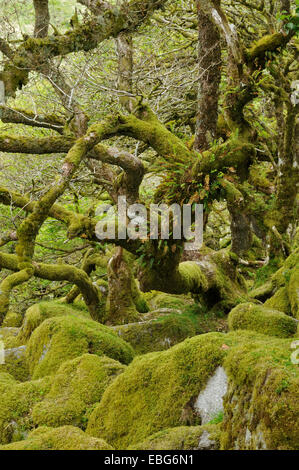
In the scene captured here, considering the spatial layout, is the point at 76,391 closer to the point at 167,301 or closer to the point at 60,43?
the point at 60,43

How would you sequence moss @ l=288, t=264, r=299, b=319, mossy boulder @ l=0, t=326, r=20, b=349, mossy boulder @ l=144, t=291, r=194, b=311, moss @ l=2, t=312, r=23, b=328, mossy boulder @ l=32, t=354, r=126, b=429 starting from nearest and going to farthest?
mossy boulder @ l=32, t=354, r=126, b=429, moss @ l=288, t=264, r=299, b=319, mossy boulder @ l=0, t=326, r=20, b=349, mossy boulder @ l=144, t=291, r=194, b=311, moss @ l=2, t=312, r=23, b=328

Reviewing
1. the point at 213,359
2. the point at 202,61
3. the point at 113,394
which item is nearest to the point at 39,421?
the point at 113,394

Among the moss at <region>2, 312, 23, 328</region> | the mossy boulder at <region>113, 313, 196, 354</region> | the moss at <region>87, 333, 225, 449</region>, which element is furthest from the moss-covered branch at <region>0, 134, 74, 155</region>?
the moss at <region>2, 312, 23, 328</region>

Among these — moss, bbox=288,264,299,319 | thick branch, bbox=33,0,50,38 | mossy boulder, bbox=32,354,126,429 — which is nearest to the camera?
mossy boulder, bbox=32,354,126,429

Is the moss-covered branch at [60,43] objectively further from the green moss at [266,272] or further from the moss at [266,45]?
the green moss at [266,272]

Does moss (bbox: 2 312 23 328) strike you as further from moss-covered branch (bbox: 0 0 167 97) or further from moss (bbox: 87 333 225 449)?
moss (bbox: 87 333 225 449)

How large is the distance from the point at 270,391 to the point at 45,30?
26.4 feet

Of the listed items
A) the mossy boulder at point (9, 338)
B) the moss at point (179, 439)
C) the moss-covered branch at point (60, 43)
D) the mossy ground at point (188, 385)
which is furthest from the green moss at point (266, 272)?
the moss at point (179, 439)

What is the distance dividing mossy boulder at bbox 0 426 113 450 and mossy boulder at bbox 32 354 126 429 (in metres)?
1.29

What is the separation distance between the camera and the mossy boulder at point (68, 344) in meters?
6.80

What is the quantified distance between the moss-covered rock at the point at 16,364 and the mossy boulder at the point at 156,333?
2.16 m

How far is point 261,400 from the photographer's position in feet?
9.74

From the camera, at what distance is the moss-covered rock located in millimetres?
7762
